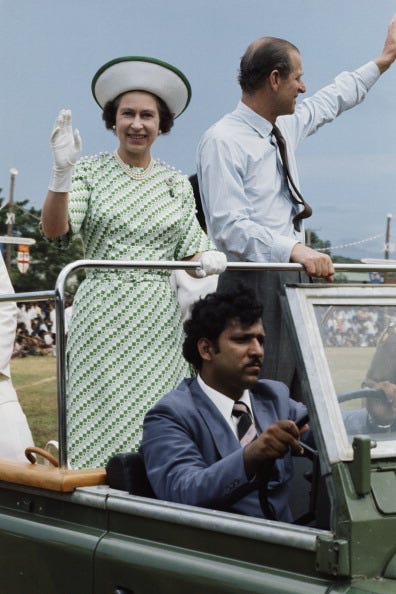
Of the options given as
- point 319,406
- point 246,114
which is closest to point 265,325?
point 246,114

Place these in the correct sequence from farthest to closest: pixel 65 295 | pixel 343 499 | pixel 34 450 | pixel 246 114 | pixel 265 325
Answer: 1. pixel 246 114
2. pixel 265 325
3. pixel 34 450
4. pixel 65 295
5. pixel 343 499

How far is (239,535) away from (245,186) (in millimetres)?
2037

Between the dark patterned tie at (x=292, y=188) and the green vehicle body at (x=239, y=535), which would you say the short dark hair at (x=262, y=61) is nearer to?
the dark patterned tie at (x=292, y=188)

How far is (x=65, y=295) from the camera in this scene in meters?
3.33

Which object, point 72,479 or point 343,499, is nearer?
point 343,499

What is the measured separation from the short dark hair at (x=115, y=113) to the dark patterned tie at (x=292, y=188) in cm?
47

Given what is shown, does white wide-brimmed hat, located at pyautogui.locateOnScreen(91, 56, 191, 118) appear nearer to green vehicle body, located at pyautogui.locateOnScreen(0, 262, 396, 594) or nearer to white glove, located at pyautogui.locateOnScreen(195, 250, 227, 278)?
white glove, located at pyautogui.locateOnScreen(195, 250, 227, 278)

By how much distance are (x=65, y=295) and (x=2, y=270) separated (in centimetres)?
162

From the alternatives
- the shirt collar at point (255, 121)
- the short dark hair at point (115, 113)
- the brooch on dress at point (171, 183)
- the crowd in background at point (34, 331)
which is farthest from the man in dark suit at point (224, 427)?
the crowd in background at point (34, 331)

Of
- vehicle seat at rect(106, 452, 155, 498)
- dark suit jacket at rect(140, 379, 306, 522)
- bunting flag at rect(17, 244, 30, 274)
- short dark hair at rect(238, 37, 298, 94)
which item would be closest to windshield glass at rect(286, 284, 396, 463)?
dark suit jacket at rect(140, 379, 306, 522)

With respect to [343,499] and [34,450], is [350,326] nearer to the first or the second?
[343,499]

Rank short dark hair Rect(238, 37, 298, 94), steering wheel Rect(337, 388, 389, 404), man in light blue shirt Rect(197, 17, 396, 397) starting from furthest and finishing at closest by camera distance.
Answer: short dark hair Rect(238, 37, 298, 94)
man in light blue shirt Rect(197, 17, 396, 397)
steering wheel Rect(337, 388, 389, 404)

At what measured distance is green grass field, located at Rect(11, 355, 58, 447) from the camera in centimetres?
1160

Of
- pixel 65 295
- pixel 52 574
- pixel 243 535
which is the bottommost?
pixel 52 574
